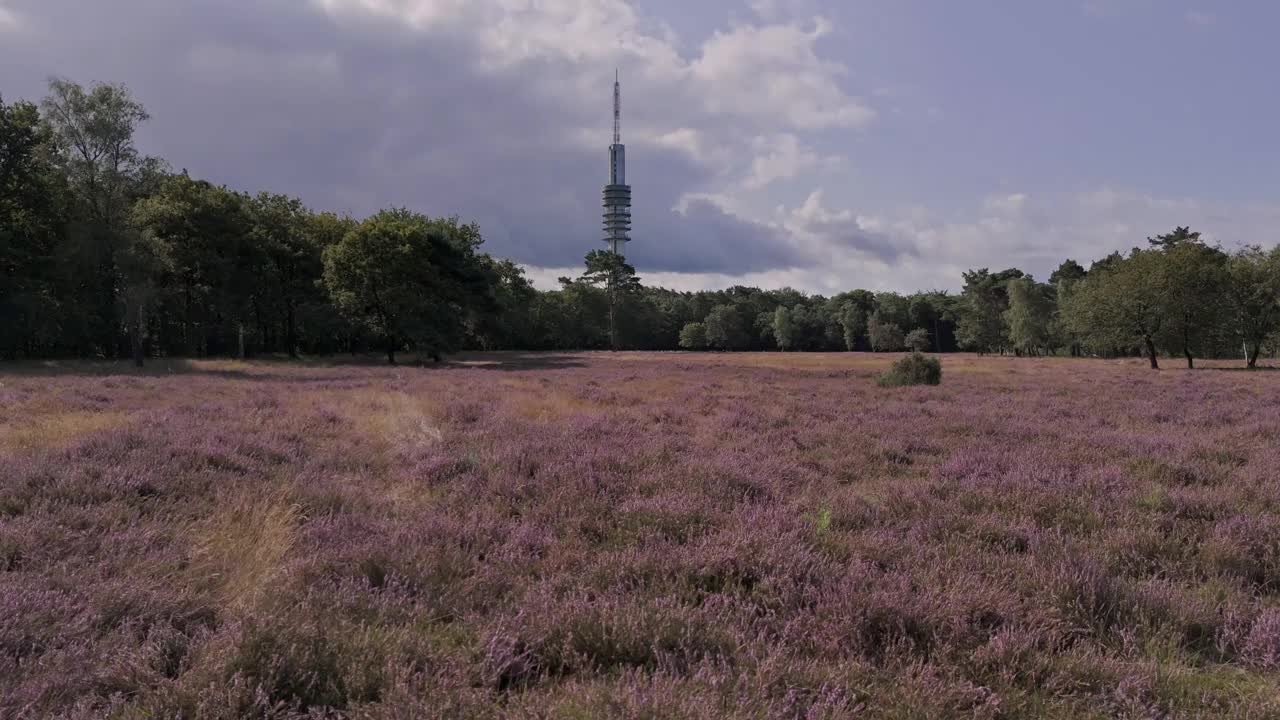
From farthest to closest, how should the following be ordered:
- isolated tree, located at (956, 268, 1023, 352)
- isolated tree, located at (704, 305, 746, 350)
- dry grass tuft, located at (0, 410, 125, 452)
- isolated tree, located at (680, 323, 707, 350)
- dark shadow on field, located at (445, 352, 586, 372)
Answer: isolated tree, located at (704, 305, 746, 350), isolated tree, located at (680, 323, 707, 350), isolated tree, located at (956, 268, 1023, 352), dark shadow on field, located at (445, 352, 586, 372), dry grass tuft, located at (0, 410, 125, 452)

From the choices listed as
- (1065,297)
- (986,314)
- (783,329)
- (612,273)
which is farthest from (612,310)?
(1065,297)

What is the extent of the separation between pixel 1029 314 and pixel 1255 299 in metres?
33.7

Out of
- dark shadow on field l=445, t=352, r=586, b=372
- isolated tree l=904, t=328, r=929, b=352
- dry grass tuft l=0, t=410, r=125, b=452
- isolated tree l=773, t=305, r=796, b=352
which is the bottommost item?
dry grass tuft l=0, t=410, r=125, b=452

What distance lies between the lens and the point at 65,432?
9.02 metres

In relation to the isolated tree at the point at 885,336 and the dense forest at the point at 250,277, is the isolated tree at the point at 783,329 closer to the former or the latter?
the isolated tree at the point at 885,336

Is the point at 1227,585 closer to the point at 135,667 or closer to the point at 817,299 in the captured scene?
the point at 135,667

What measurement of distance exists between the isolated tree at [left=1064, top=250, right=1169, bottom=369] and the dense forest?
131mm

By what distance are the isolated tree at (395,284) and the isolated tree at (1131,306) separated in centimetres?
5482

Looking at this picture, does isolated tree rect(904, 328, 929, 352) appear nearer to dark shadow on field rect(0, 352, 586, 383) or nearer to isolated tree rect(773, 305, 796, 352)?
isolated tree rect(773, 305, 796, 352)

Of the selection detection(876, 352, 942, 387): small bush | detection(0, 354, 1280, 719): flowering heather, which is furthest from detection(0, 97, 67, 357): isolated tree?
detection(876, 352, 942, 387): small bush

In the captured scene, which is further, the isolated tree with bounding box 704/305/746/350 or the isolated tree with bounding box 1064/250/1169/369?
the isolated tree with bounding box 704/305/746/350

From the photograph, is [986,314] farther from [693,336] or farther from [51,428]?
[51,428]

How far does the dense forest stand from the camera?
33.9 meters

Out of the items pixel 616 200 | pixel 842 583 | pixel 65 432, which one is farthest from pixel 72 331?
pixel 616 200
